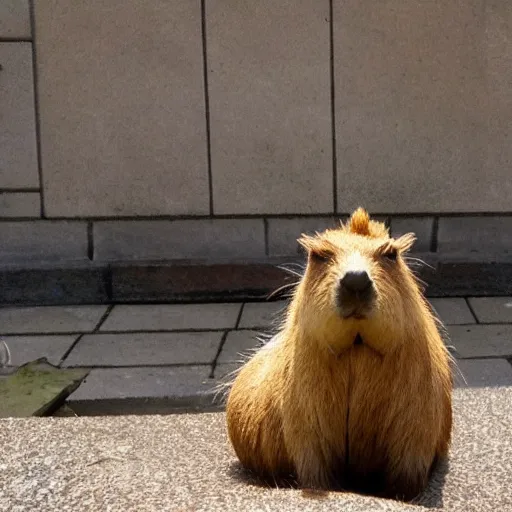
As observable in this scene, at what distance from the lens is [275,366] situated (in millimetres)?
2795

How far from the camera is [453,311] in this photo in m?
5.98

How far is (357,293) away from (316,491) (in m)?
0.62

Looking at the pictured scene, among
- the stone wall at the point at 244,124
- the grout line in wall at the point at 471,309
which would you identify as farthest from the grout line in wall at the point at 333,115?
the grout line in wall at the point at 471,309

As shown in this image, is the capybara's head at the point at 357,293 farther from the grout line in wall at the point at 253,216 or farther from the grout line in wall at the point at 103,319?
the grout line in wall at the point at 253,216

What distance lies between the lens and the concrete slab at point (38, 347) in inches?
204

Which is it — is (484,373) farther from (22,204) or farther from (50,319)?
(22,204)

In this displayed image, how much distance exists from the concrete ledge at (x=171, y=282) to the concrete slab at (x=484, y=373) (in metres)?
1.48

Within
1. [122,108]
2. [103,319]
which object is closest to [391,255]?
[103,319]

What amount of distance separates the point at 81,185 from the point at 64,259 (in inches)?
21.7

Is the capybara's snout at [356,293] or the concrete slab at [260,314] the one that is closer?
the capybara's snout at [356,293]

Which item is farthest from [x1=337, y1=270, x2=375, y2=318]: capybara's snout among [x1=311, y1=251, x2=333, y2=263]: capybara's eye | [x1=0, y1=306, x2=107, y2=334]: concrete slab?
[x1=0, y1=306, x2=107, y2=334]: concrete slab

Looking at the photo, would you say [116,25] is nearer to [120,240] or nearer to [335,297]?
[120,240]

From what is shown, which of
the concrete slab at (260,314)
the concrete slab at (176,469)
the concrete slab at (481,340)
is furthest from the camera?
the concrete slab at (260,314)

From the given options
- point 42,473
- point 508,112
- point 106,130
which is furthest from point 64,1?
point 42,473
